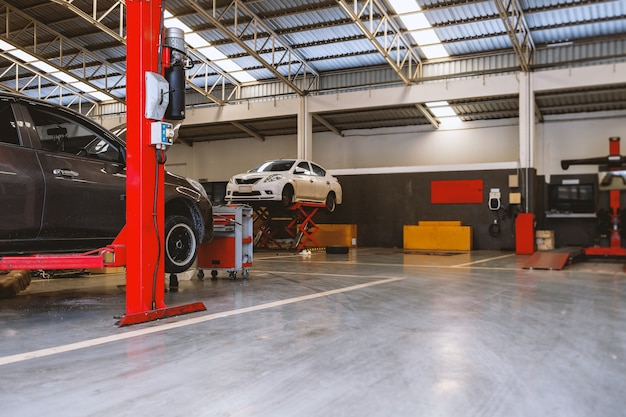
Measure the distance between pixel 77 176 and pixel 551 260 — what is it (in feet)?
26.2

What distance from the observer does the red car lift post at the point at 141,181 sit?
416 cm

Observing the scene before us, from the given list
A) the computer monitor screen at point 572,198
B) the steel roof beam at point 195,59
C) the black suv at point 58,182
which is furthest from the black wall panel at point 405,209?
the black suv at point 58,182

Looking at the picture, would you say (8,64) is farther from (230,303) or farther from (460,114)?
(230,303)

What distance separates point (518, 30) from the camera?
1445 cm

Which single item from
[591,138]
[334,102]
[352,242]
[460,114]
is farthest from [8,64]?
[591,138]

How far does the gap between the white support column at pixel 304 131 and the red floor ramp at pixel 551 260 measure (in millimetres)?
9264

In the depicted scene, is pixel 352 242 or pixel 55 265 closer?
pixel 55 265

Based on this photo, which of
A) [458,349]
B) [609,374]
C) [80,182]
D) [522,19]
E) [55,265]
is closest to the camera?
[609,374]

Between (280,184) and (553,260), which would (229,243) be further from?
(553,260)

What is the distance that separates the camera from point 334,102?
1778 centimetres

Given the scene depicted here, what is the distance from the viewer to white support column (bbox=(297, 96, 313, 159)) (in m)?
17.8

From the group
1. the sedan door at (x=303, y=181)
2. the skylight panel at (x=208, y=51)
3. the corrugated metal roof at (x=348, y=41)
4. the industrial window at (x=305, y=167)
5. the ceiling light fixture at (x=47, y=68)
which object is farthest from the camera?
the ceiling light fixture at (x=47, y=68)

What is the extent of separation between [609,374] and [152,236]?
3256mm

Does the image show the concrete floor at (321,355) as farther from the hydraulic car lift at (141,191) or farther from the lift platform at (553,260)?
the lift platform at (553,260)
